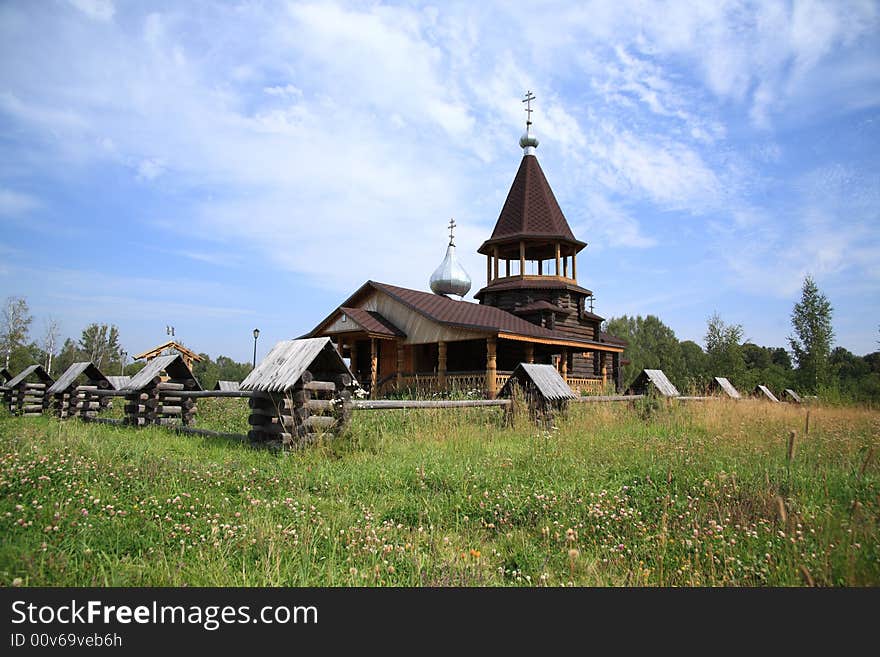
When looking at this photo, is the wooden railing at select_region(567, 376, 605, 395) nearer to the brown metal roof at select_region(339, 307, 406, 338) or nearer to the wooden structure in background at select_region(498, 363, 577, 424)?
the brown metal roof at select_region(339, 307, 406, 338)

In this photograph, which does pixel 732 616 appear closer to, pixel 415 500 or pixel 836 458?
pixel 415 500

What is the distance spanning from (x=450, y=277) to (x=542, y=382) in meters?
20.7

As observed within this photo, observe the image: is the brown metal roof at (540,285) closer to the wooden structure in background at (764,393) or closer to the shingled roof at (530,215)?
the shingled roof at (530,215)

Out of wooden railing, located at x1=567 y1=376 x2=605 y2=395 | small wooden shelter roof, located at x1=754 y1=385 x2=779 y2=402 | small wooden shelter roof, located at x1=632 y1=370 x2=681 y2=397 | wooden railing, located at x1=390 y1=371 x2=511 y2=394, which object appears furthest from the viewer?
wooden railing, located at x1=567 y1=376 x2=605 y2=395

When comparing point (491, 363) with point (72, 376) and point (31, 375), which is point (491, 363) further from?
point (31, 375)

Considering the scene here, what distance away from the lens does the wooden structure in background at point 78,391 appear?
11953 millimetres

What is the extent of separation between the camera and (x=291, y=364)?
285 inches

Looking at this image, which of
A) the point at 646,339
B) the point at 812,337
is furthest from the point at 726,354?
the point at 646,339

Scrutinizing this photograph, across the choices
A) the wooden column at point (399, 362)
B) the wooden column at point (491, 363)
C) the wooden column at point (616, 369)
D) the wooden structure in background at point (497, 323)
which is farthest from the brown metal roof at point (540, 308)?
the wooden column at point (616, 369)

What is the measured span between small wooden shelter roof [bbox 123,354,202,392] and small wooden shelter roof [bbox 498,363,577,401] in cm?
688

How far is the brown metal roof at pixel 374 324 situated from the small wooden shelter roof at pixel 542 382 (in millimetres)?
11515

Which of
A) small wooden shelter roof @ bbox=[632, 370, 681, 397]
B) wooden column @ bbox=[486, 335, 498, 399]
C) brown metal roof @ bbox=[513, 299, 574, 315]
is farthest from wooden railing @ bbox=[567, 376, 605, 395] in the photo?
small wooden shelter roof @ bbox=[632, 370, 681, 397]

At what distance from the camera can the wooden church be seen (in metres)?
19.8

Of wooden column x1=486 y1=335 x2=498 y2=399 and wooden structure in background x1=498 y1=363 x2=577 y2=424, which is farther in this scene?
wooden column x1=486 y1=335 x2=498 y2=399
